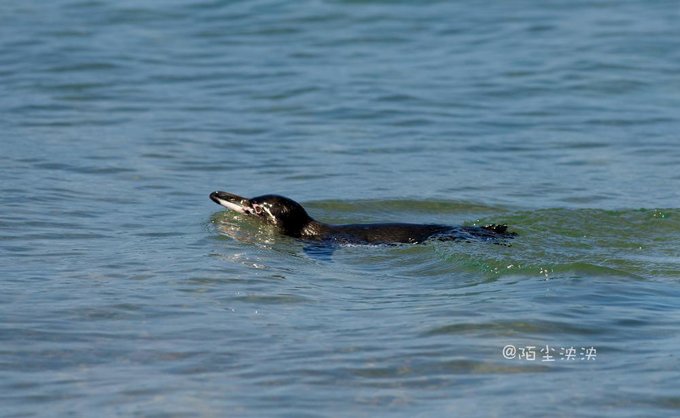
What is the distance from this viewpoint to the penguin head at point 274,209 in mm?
10398

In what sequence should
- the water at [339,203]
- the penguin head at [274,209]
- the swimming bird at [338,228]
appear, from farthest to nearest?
the penguin head at [274,209] < the swimming bird at [338,228] < the water at [339,203]

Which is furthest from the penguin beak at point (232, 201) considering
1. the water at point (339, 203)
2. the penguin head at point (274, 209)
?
the water at point (339, 203)

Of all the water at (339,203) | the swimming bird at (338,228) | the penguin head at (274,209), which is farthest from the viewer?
the penguin head at (274,209)

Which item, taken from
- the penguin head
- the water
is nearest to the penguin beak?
the penguin head

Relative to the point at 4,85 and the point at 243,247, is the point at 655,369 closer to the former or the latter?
the point at 243,247

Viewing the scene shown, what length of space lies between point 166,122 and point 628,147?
5.31 meters

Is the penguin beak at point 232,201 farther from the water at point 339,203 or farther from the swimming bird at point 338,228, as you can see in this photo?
the water at point 339,203

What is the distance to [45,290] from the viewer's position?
26.0 feet

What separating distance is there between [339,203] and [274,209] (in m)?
1.19

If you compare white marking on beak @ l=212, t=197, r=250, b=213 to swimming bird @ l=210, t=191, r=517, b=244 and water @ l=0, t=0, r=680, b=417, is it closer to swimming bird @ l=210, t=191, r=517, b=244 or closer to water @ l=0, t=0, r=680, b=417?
swimming bird @ l=210, t=191, r=517, b=244

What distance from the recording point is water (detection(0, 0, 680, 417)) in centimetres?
636

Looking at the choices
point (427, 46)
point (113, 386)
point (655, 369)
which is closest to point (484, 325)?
point (655, 369)

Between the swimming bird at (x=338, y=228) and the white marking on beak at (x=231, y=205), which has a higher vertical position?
the white marking on beak at (x=231, y=205)

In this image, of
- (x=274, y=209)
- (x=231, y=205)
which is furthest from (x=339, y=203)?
(x=231, y=205)
